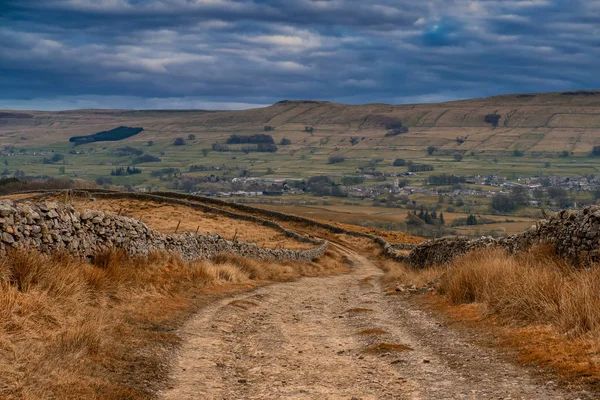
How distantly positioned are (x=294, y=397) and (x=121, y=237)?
1011 cm

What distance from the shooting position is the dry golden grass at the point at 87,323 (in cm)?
866

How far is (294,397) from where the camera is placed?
9133 millimetres

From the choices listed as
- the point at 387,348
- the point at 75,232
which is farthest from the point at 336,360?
the point at 75,232

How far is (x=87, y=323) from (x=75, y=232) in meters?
4.83

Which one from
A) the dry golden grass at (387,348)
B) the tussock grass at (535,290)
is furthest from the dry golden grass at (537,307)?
the dry golden grass at (387,348)

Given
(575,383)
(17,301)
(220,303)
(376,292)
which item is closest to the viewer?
(575,383)

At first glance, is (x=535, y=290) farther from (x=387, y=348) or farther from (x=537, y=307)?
(x=387, y=348)

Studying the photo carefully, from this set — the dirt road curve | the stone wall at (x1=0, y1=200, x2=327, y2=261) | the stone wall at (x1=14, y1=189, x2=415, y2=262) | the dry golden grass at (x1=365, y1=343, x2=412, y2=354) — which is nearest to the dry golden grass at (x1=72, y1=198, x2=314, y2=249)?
the stone wall at (x1=14, y1=189, x2=415, y2=262)

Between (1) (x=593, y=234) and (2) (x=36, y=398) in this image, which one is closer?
(2) (x=36, y=398)

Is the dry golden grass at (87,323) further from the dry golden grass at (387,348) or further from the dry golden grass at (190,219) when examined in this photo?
the dry golden grass at (190,219)

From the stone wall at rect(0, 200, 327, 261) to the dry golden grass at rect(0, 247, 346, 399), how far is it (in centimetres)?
39

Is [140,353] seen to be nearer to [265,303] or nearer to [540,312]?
[540,312]

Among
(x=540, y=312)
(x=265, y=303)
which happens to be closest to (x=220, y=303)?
(x=265, y=303)

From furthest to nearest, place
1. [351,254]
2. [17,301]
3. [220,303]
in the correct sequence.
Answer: [351,254] → [220,303] → [17,301]
